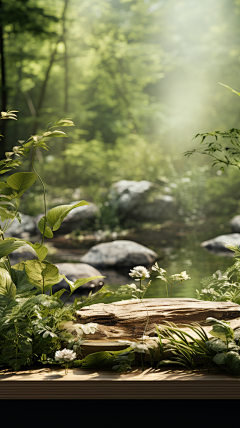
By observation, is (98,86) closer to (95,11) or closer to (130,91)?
(130,91)

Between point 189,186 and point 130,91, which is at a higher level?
point 130,91

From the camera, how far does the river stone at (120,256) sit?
4922 millimetres

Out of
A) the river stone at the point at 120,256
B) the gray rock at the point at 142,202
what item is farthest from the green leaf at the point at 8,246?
the gray rock at the point at 142,202

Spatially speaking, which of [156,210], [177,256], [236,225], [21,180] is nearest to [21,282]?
[21,180]

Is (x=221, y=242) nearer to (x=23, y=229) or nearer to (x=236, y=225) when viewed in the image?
(x=236, y=225)

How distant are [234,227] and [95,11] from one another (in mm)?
8093

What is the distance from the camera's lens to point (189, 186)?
8.67 metres

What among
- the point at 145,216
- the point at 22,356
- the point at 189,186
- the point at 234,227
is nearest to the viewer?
the point at 22,356

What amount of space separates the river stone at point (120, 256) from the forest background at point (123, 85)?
3.96 m

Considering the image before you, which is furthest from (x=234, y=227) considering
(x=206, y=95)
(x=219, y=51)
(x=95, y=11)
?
(x=95, y=11)

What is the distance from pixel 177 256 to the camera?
568 centimetres

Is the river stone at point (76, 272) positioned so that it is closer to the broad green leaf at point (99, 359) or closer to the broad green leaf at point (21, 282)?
the broad green leaf at point (21, 282)

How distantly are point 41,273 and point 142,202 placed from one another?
656cm

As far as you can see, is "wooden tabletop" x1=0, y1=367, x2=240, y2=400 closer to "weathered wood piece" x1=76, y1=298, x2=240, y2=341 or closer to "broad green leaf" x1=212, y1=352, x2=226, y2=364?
"broad green leaf" x1=212, y1=352, x2=226, y2=364
